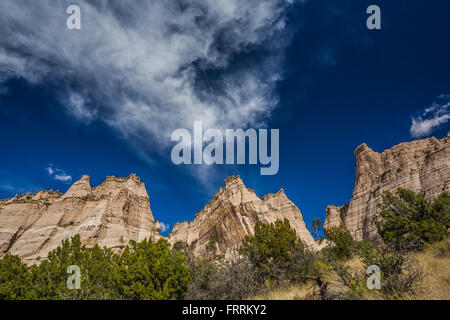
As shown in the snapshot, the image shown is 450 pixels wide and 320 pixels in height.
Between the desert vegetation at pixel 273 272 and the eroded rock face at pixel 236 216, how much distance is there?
114 feet

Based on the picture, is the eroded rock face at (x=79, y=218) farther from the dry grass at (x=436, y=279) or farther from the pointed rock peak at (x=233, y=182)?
the dry grass at (x=436, y=279)

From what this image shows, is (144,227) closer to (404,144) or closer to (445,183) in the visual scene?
(445,183)

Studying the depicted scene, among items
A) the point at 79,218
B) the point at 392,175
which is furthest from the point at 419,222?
the point at 79,218

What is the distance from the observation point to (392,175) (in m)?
49.8

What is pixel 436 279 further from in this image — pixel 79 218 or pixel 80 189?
pixel 80 189

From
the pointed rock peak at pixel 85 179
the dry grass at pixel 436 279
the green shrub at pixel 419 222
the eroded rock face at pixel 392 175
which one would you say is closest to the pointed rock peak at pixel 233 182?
the eroded rock face at pixel 392 175

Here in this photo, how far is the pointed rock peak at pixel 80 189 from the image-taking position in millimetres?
58275

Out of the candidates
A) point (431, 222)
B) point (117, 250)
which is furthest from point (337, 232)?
point (117, 250)

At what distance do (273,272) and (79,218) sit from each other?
56.9 meters

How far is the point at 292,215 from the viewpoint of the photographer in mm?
57625

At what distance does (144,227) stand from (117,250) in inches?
423

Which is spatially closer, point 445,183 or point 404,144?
point 445,183
